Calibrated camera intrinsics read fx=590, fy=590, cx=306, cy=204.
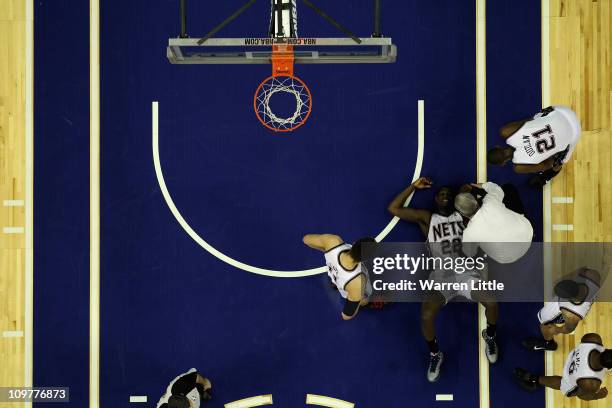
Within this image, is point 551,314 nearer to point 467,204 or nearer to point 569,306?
point 569,306

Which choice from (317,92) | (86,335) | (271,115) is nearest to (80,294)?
(86,335)

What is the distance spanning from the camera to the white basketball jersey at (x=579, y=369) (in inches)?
226

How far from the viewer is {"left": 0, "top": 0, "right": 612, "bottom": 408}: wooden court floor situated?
22.2ft

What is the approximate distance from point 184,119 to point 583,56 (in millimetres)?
4653

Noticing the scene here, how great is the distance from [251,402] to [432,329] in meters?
2.21

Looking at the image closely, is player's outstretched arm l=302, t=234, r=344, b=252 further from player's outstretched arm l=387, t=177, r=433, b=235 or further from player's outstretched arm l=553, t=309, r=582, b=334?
player's outstretched arm l=553, t=309, r=582, b=334

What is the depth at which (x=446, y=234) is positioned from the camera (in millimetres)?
6402

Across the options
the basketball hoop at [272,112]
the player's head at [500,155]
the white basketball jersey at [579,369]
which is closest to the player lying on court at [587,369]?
the white basketball jersey at [579,369]

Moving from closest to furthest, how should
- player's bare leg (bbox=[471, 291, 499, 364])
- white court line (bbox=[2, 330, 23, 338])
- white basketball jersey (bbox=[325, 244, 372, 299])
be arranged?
white basketball jersey (bbox=[325, 244, 372, 299]) < player's bare leg (bbox=[471, 291, 499, 364]) < white court line (bbox=[2, 330, 23, 338])

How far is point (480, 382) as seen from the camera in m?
6.70

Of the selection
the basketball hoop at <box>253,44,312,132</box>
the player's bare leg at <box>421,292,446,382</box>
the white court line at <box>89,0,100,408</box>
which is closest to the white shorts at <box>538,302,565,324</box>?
the player's bare leg at <box>421,292,446,382</box>

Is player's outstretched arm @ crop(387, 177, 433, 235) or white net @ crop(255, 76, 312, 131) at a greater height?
white net @ crop(255, 76, 312, 131)

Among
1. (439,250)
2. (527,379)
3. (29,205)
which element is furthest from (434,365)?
(29,205)

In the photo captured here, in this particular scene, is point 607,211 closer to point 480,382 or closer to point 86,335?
point 480,382
